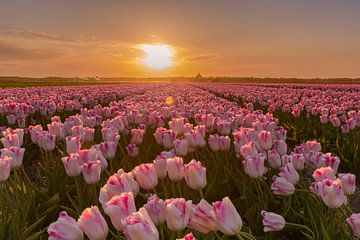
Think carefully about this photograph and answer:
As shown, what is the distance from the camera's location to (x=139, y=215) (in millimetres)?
1799

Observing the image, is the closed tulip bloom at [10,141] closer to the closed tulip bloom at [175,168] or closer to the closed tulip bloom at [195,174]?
the closed tulip bloom at [175,168]

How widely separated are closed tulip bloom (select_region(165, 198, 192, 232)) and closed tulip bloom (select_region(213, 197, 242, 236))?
147 millimetres

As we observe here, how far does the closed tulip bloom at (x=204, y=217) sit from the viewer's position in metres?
2.15

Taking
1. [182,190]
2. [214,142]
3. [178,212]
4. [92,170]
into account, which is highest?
[178,212]

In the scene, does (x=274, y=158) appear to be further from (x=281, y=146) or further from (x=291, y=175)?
(x=291, y=175)

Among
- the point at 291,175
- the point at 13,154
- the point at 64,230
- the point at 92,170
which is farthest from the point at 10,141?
the point at 291,175

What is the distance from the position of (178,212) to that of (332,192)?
3.25 feet

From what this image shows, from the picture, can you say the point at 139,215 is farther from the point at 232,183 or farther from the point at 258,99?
the point at 258,99

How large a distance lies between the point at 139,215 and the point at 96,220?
37cm

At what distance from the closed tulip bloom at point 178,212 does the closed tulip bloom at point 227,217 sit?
15 cm

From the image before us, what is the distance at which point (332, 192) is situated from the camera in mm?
2479

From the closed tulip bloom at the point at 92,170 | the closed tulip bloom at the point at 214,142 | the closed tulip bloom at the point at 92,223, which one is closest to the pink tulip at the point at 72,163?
the closed tulip bloom at the point at 92,170

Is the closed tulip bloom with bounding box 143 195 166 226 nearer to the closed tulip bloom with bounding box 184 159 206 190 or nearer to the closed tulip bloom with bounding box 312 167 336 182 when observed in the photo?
the closed tulip bloom with bounding box 184 159 206 190

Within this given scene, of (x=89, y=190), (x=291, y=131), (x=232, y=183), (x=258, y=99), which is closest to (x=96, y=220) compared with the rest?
(x=89, y=190)
